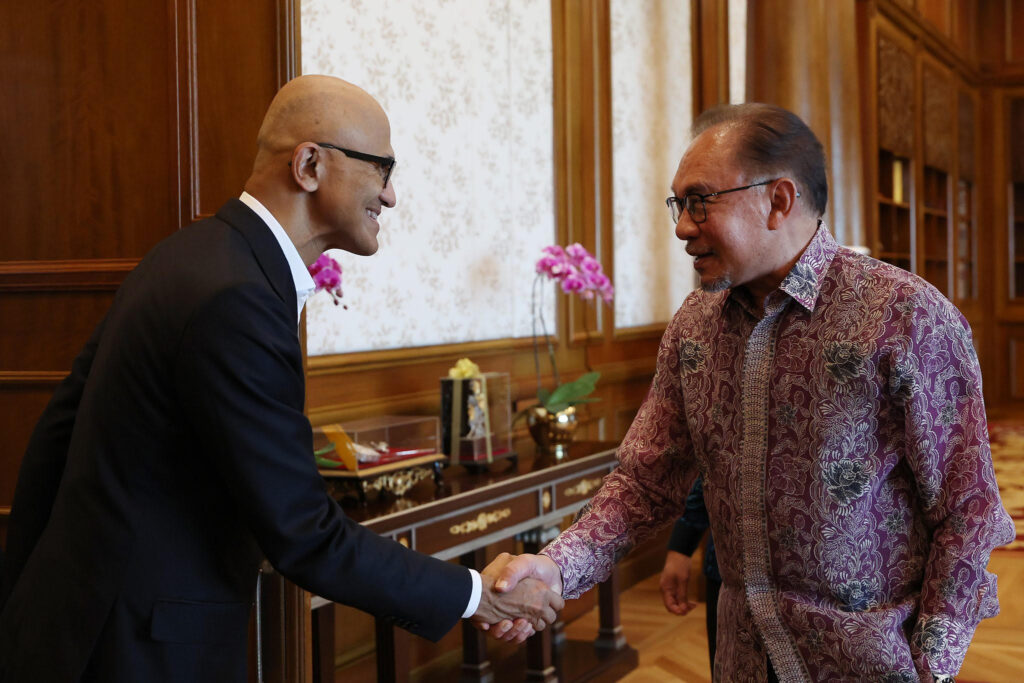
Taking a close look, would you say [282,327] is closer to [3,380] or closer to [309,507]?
[309,507]

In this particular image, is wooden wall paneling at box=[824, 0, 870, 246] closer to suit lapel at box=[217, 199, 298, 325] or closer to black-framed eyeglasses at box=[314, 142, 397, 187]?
black-framed eyeglasses at box=[314, 142, 397, 187]

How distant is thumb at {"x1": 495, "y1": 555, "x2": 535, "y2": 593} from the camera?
207 centimetres

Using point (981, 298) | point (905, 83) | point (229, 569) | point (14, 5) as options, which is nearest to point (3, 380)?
point (14, 5)

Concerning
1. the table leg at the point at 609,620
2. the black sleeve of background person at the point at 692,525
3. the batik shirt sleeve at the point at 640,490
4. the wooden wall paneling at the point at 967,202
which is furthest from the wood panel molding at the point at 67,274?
the wooden wall paneling at the point at 967,202

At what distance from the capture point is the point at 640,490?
202cm

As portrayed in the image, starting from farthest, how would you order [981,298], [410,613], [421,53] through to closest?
[981,298] < [421,53] < [410,613]

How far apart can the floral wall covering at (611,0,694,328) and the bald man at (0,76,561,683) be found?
3.83 m

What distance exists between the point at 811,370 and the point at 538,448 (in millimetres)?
2484

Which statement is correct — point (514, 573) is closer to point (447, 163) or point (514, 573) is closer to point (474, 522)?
point (474, 522)

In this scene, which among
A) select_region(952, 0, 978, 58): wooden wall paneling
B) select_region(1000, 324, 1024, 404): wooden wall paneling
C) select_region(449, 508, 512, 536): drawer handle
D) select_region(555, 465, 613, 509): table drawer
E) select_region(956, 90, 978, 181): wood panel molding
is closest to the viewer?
select_region(449, 508, 512, 536): drawer handle

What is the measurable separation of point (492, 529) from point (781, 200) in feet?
6.21

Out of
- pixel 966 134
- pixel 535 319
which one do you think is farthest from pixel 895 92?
pixel 535 319

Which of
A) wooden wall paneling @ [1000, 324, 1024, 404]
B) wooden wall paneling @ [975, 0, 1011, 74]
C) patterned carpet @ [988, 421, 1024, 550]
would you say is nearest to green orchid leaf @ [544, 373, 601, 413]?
patterned carpet @ [988, 421, 1024, 550]

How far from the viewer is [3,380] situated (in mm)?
2740
